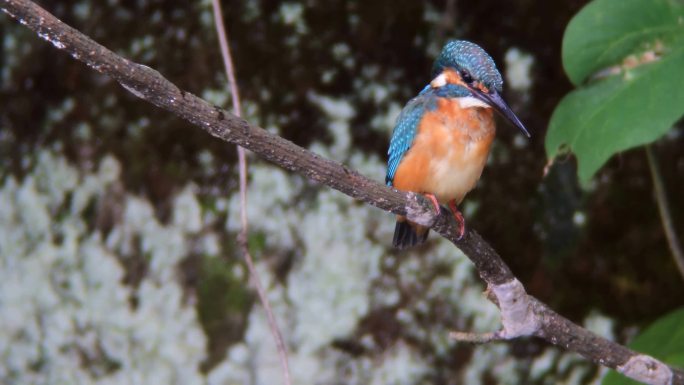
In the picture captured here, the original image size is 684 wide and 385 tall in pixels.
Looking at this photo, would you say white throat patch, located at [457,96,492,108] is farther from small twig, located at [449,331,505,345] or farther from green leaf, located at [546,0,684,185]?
small twig, located at [449,331,505,345]

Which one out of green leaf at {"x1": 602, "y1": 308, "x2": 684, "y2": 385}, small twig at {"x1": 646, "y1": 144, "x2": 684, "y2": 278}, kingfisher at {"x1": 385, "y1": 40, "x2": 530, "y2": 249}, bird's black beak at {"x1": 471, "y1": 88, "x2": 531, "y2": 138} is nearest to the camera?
bird's black beak at {"x1": 471, "y1": 88, "x2": 531, "y2": 138}

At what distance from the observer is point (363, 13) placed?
2.16 meters

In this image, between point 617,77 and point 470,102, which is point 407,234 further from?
point 617,77

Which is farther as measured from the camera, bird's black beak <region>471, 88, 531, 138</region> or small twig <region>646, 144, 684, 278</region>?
small twig <region>646, 144, 684, 278</region>

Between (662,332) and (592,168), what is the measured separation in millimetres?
492

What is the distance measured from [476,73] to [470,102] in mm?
109

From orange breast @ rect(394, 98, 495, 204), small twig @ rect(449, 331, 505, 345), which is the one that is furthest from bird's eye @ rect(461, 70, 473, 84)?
small twig @ rect(449, 331, 505, 345)

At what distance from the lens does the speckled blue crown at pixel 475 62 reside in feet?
4.61

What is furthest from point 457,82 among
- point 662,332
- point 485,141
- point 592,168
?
point 662,332

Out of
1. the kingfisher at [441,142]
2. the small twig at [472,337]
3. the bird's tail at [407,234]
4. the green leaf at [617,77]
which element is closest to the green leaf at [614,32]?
the green leaf at [617,77]

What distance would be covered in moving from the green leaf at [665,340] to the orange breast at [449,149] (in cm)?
47

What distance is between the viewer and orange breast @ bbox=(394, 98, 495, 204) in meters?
1.59

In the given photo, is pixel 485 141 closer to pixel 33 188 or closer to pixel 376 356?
pixel 376 356

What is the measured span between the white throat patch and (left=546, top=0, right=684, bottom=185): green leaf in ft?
0.44
